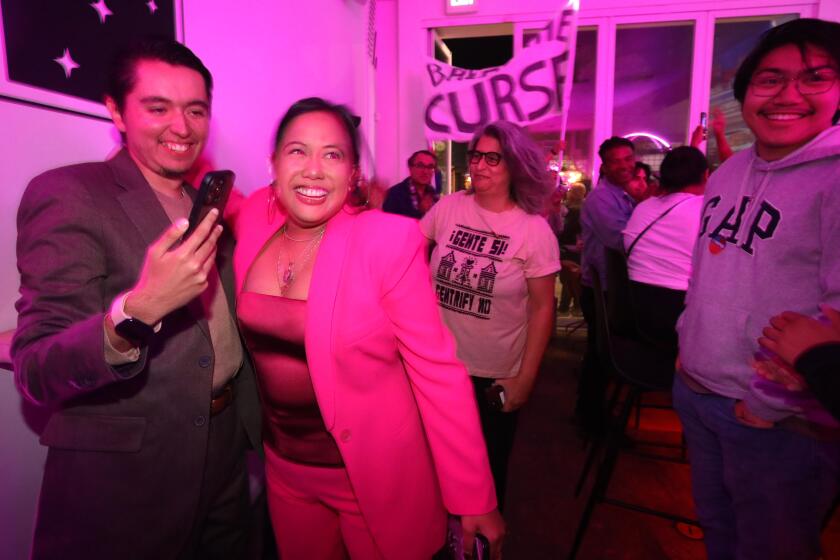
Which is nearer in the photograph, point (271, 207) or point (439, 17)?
point (271, 207)

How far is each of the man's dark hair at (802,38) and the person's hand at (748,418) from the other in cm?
86

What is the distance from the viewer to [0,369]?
1.28 m

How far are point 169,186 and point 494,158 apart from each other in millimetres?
1239

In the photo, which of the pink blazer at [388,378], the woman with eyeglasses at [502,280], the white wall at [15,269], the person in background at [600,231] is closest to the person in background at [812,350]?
the pink blazer at [388,378]

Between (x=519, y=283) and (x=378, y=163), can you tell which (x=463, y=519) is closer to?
(x=519, y=283)

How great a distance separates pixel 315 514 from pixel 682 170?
2.40 m

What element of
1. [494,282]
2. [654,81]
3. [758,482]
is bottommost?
[758,482]

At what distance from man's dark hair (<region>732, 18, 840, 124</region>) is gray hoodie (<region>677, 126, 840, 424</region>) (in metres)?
0.23

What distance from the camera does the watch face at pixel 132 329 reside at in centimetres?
92

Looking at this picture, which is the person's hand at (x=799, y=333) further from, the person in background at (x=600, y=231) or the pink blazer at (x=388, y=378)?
the person in background at (x=600, y=231)

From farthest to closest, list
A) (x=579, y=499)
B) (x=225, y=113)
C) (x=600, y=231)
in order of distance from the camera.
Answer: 1. (x=600, y=231)
2. (x=579, y=499)
3. (x=225, y=113)

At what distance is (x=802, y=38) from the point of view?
1218mm

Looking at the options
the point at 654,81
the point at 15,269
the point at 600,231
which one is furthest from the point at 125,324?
the point at 654,81

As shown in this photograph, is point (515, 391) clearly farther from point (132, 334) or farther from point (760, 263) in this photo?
point (132, 334)
